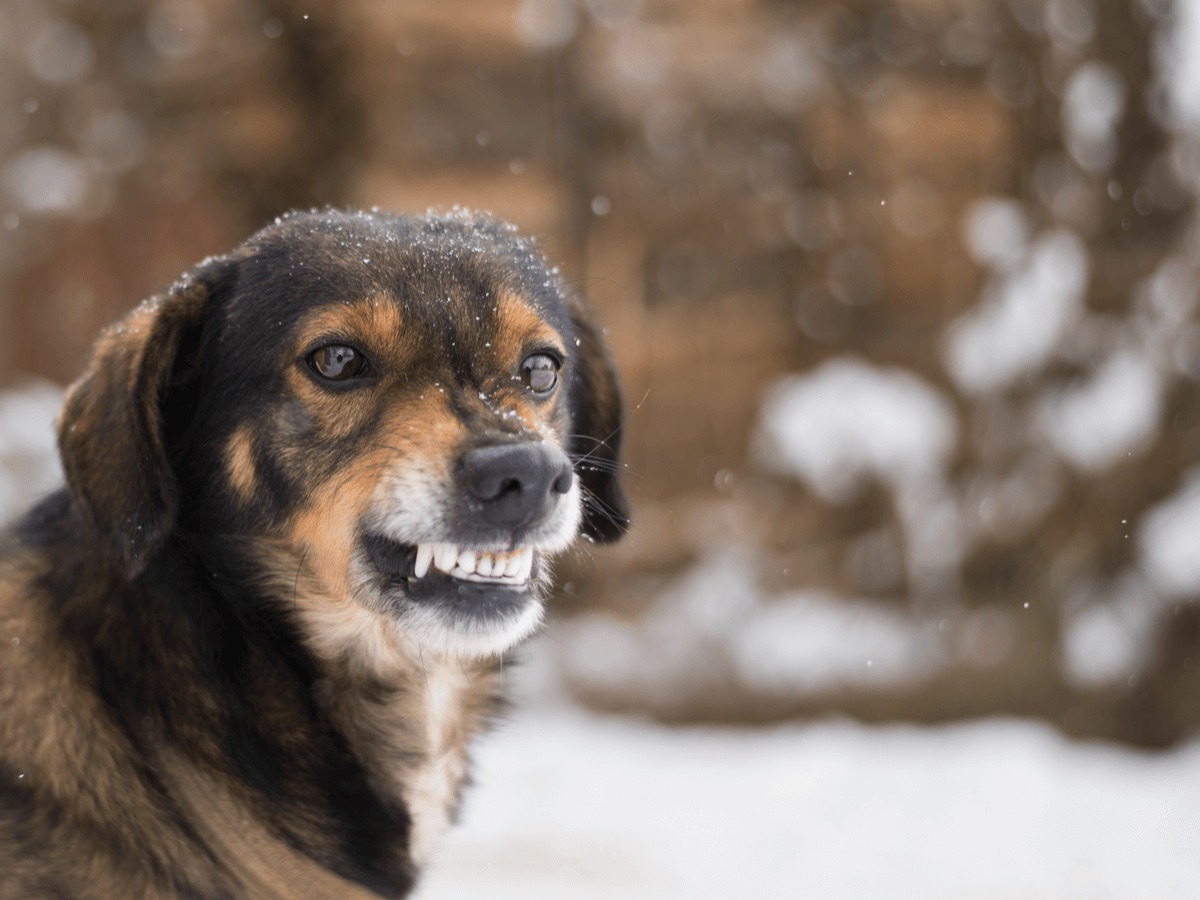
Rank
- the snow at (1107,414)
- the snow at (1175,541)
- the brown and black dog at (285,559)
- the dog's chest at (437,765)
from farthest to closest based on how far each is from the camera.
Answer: the snow at (1107,414) < the snow at (1175,541) < the dog's chest at (437,765) < the brown and black dog at (285,559)

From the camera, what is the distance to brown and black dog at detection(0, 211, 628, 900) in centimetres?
236

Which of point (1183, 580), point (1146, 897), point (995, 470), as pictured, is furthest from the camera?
point (995, 470)

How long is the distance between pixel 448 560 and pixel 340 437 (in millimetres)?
350

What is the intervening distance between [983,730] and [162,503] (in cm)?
495

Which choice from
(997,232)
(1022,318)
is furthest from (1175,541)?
(997,232)

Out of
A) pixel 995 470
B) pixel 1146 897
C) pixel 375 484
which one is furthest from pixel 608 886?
pixel 995 470

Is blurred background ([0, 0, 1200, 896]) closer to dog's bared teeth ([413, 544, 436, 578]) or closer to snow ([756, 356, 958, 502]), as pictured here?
snow ([756, 356, 958, 502])

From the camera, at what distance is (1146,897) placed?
440 centimetres

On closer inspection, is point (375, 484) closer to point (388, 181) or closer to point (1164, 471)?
point (388, 181)

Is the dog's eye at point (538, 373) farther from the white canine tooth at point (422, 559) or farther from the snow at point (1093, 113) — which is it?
the snow at point (1093, 113)

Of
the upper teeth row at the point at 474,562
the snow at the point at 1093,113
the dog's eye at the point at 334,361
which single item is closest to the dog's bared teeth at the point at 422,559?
the upper teeth row at the point at 474,562

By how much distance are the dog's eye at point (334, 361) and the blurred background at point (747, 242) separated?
4028mm

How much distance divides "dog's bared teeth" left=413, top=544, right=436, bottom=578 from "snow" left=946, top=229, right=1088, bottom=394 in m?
4.78

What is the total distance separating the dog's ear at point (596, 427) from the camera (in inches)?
133
